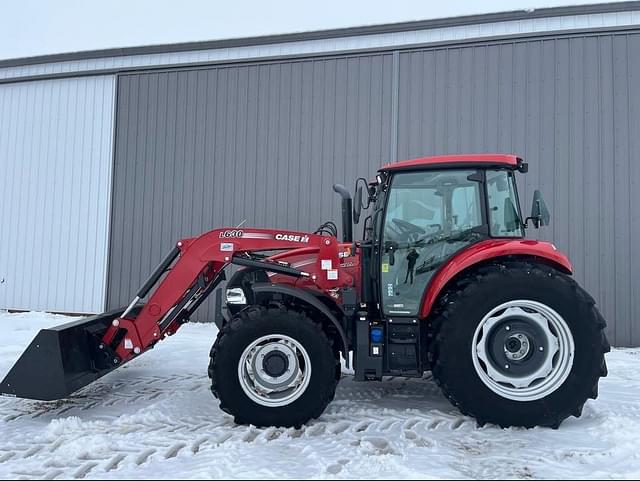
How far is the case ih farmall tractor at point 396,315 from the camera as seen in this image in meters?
3.49

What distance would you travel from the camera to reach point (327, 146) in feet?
27.5

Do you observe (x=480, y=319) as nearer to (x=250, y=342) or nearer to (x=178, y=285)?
(x=250, y=342)

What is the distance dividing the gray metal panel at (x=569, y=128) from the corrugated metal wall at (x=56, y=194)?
6.47 m

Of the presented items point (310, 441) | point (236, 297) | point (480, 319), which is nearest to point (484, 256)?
point (480, 319)

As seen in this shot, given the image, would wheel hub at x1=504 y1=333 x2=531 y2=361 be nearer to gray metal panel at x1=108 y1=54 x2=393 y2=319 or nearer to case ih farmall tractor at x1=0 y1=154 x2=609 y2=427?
case ih farmall tractor at x1=0 y1=154 x2=609 y2=427

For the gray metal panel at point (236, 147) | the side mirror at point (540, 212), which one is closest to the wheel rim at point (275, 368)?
the side mirror at point (540, 212)

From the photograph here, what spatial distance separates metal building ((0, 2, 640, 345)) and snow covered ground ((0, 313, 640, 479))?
4323 mm

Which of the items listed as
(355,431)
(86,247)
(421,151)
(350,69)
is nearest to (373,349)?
(355,431)

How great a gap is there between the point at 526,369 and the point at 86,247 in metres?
8.58

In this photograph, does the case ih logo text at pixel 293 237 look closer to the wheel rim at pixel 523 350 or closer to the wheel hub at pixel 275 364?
the wheel hub at pixel 275 364

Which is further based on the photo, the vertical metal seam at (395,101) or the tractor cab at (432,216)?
the vertical metal seam at (395,101)

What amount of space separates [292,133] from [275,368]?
5.79 meters

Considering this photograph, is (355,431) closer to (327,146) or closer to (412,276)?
(412,276)

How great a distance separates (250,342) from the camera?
11.7 feet
